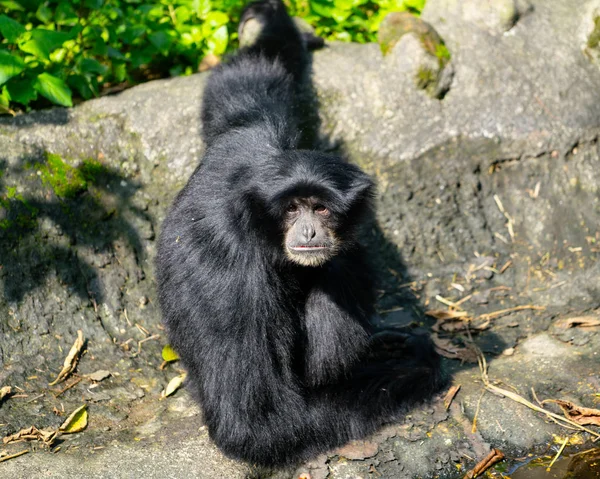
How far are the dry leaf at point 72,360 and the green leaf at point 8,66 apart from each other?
203cm

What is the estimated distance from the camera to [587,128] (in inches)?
262

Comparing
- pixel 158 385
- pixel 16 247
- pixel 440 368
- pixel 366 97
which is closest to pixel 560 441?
pixel 440 368

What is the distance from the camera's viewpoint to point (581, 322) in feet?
19.0

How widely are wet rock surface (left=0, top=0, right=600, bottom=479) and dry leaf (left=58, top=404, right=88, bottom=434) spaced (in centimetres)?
6

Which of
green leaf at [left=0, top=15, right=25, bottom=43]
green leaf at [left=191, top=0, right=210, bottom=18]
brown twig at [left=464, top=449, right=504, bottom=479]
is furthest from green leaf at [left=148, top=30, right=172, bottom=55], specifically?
brown twig at [left=464, top=449, right=504, bottom=479]

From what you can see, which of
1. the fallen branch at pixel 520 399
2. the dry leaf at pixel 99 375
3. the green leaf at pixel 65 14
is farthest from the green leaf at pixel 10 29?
the fallen branch at pixel 520 399

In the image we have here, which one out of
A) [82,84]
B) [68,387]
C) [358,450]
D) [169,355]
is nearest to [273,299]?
[358,450]

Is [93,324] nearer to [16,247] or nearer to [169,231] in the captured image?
[16,247]

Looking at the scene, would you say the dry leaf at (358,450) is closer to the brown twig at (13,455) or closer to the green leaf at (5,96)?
the brown twig at (13,455)

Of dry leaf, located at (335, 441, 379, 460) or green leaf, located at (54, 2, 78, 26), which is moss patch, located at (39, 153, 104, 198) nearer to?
green leaf, located at (54, 2, 78, 26)

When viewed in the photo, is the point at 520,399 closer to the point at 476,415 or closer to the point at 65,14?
the point at 476,415

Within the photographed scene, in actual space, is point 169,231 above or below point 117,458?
above

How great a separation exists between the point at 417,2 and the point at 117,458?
562 cm

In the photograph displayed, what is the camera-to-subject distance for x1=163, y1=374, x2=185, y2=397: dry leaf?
A: 526cm
